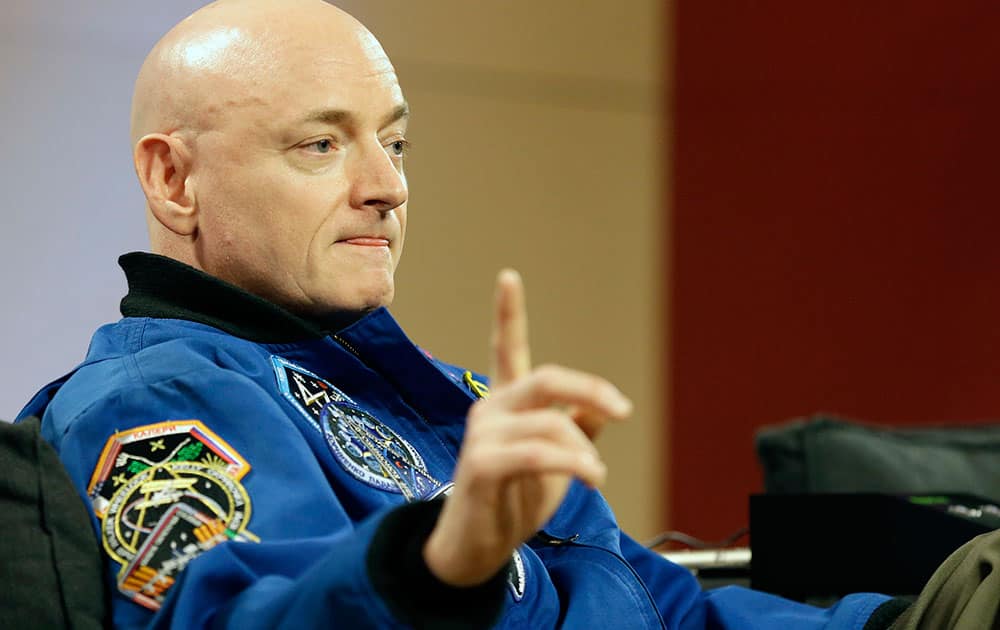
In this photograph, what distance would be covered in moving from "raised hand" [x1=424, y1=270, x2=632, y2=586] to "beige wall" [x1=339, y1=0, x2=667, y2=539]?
2314mm

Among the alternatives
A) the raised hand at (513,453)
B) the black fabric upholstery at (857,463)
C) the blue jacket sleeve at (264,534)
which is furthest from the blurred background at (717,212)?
the raised hand at (513,453)

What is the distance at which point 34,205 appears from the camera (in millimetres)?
2525

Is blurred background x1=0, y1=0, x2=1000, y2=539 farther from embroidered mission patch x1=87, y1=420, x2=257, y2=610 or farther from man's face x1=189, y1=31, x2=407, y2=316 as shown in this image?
embroidered mission patch x1=87, y1=420, x2=257, y2=610

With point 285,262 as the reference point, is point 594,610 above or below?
below

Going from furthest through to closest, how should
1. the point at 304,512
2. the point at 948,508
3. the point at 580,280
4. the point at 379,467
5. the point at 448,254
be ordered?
the point at 580,280
the point at 448,254
the point at 948,508
the point at 379,467
the point at 304,512

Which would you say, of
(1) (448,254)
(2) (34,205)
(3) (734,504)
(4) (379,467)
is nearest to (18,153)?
(2) (34,205)

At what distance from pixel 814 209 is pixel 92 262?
A: 1.91 meters

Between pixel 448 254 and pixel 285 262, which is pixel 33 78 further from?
pixel 285 262

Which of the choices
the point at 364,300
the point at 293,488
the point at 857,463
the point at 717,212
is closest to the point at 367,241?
the point at 364,300

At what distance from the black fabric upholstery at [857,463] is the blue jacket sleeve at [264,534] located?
1.01 meters

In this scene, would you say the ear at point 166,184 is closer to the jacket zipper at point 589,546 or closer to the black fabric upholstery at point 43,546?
the black fabric upholstery at point 43,546

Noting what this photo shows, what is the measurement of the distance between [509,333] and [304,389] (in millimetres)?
405

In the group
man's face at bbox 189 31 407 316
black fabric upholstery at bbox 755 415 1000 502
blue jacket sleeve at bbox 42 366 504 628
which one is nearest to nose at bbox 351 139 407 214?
man's face at bbox 189 31 407 316

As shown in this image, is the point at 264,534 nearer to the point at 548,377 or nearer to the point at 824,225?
the point at 548,377
